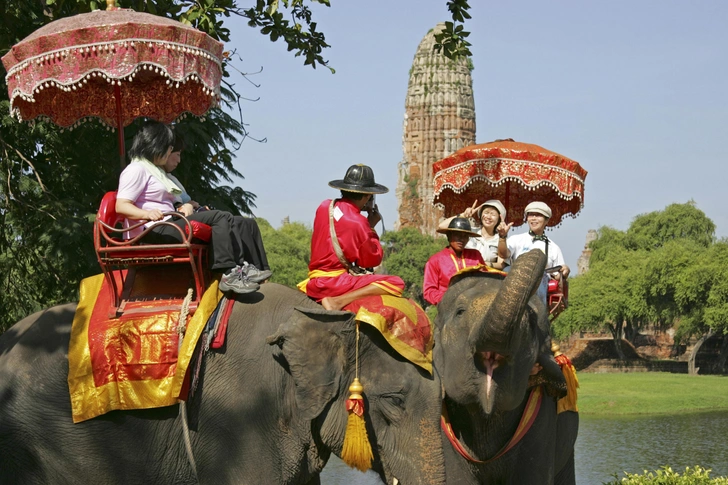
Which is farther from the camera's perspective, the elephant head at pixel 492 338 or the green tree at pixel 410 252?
the green tree at pixel 410 252

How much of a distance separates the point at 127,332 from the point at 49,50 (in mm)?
1791

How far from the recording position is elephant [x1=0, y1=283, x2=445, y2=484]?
521 centimetres

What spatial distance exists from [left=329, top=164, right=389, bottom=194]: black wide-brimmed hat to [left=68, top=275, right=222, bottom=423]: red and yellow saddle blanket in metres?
0.88

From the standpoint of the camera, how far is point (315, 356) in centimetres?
529

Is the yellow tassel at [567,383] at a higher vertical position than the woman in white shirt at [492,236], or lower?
lower

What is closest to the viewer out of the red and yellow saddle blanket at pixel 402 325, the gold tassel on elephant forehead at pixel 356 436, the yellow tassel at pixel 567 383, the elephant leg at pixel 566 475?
the gold tassel on elephant forehead at pixel 356 436

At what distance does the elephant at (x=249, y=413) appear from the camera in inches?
205

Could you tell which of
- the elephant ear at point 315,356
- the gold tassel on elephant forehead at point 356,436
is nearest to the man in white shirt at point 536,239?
the elephant ear at point 315,356

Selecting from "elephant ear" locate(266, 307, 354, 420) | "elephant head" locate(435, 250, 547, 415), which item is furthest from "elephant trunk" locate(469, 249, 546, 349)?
"elephant ear" locate(266, 307, 354, 420)

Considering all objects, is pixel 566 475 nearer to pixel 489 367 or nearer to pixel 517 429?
pixel 517 429

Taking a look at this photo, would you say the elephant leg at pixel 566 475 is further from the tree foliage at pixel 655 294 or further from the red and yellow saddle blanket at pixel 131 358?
the tree foliage at pixel 655 294

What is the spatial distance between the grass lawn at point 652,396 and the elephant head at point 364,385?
19768 mm

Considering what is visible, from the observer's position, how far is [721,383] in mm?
30031

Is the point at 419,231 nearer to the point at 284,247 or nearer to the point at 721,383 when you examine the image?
the point at 284,247
